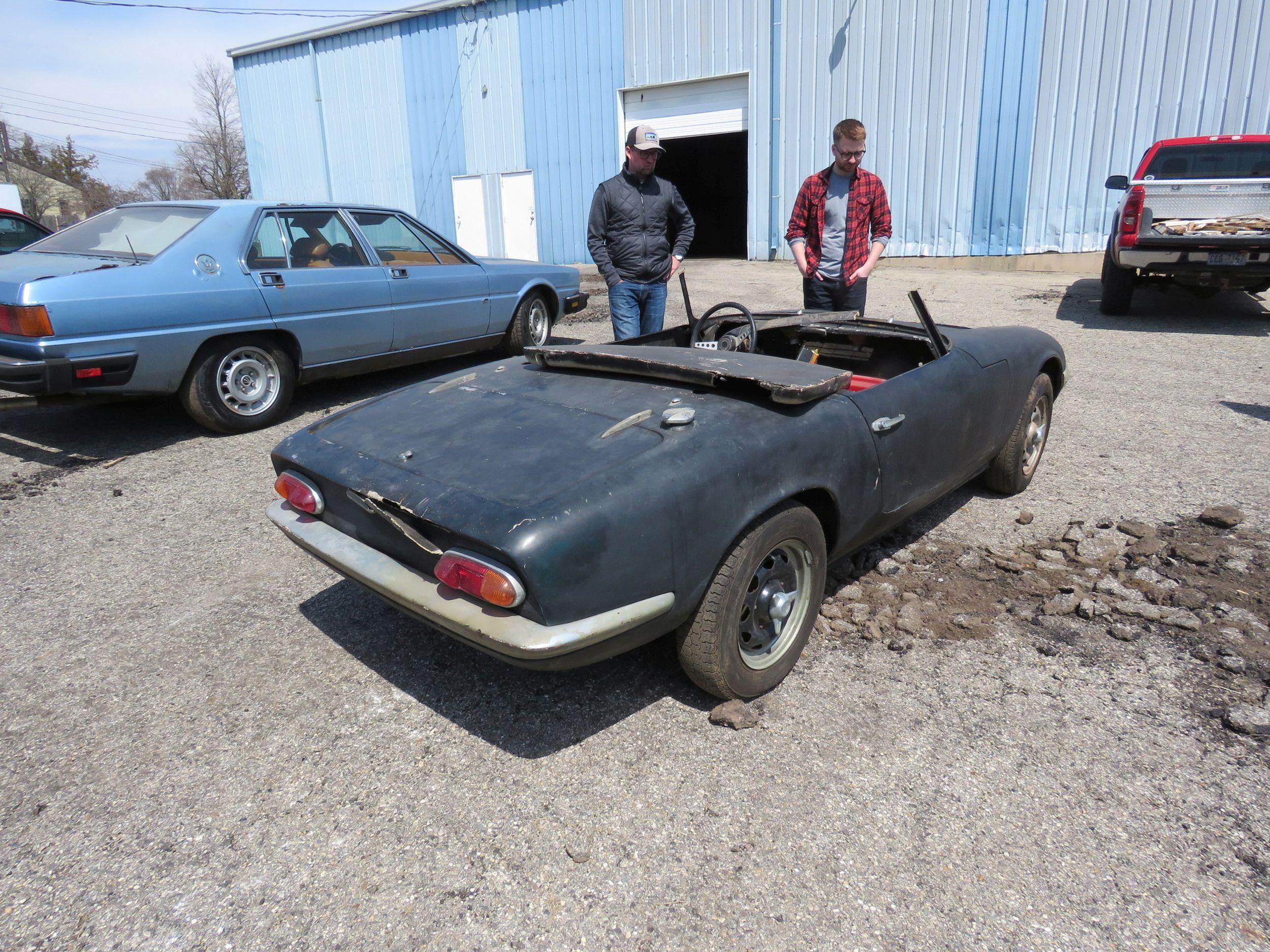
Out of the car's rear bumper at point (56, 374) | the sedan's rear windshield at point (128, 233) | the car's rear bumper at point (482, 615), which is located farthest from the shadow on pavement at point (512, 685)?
the sedan's rear windshield at point (128, 233)

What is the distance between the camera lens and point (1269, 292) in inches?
415

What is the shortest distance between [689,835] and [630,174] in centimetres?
411

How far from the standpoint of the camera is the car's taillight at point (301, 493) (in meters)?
2.53

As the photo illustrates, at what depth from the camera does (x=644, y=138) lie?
187 inches

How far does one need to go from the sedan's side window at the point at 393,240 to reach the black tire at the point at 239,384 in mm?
1185

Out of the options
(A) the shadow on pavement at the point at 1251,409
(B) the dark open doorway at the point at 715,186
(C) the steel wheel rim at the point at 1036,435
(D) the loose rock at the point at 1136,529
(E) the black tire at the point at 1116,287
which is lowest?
(D) the loose rock at the point at 1136,529

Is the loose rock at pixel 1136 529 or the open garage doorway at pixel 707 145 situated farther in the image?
the open garage doorway at pixel 707 145

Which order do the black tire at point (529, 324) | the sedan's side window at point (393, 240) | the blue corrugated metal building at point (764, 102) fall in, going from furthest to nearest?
the blue corrugated metal building at point (764, 102) < the black tire at point (529, 324) < the sedan's side window at point (393, 240)

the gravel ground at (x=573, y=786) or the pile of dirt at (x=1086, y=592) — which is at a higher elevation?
the pile of dirt at (x=1086, y=592)

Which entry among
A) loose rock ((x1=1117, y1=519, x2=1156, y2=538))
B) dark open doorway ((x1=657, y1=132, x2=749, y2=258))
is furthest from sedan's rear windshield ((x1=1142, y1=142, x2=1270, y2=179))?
dark open doorway ((x1=657, y1=132, x2=749, y2=258))

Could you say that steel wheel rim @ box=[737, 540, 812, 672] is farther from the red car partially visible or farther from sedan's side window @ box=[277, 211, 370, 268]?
the red car partially visible

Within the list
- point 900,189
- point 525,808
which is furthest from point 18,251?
point 900,189

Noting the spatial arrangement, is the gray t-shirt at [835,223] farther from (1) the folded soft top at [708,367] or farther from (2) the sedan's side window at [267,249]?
(2) the sedan's side window at [267,249]

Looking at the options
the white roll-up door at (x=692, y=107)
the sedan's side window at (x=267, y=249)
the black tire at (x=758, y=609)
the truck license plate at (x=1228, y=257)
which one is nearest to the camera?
the black tire at (x=758, y=609)
